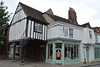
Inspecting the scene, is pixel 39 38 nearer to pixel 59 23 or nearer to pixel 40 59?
pixel 59 23

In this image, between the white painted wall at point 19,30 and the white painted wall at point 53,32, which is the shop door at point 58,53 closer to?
the white painted wall at point 53,32

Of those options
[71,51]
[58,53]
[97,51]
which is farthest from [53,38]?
[97,51]

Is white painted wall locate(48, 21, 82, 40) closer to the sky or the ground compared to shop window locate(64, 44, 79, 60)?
closer to the sky

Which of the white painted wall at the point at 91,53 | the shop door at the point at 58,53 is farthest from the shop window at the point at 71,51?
the white painted wall at the point at 91,53

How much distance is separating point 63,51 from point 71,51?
2054mm

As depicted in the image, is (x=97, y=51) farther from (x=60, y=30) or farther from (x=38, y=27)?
(x=38, y=27)

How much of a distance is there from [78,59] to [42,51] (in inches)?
243

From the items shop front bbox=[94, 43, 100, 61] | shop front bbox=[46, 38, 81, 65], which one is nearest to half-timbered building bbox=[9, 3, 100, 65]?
shop front bbox=[46, 38, 81, 65]

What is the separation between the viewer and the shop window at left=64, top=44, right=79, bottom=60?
45.2ft

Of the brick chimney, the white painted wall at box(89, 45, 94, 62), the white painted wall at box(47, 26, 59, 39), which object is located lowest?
the white painted wall at box(89, 45, 94, 62)

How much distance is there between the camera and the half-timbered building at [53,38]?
42.2ft

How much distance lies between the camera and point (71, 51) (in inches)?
567

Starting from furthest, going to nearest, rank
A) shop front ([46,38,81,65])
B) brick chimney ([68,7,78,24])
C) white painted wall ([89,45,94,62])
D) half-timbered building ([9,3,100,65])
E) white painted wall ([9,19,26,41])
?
brick chimney ([68,7,78,24])
white painted wall ([89,45,94,62])
white painted wall ([9,19,26,41])
shop front ([46,38,81,65])
half-timbered building ([9,3,100,65])

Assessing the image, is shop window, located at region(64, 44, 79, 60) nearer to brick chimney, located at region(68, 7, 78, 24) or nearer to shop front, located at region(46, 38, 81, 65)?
shop front, located at region(46, 38, 81, 65)
